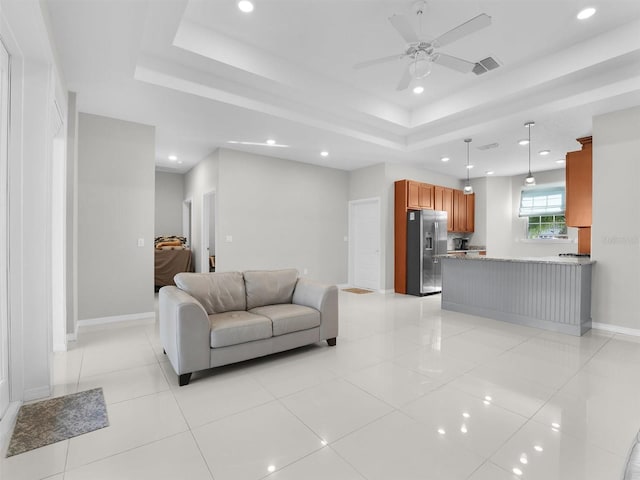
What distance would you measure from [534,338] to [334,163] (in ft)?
15.1

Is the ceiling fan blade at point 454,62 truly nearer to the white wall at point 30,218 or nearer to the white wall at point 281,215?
the white wall at point 30,218

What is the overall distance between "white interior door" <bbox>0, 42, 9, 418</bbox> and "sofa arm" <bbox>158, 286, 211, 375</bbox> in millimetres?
1014

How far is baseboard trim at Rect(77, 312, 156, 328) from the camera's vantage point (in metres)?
4.05

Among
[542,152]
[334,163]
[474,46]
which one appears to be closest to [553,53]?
[474,46]

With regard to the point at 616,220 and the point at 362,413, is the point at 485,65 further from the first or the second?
the point at 362,413

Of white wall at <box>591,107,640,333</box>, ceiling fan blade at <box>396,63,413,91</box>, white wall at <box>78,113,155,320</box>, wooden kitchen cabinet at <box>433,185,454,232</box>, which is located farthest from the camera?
wooden kitchen cabinet at <box>433,185,454,232</box>

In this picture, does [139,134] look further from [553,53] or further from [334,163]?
[553,53]

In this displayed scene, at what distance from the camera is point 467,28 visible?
2383 millimetres

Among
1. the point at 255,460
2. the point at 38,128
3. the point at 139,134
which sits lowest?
the point at 255,460

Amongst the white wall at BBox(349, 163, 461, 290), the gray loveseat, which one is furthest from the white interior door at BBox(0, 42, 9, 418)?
the white wall at BBox(349, 163, 461, 290)

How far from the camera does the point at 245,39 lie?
328 centimetres

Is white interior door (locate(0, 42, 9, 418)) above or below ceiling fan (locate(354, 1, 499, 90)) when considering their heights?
below

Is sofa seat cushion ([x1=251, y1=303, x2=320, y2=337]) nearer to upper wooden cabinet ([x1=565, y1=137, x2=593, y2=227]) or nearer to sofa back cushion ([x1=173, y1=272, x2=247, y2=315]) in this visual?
sofa back cushion ([x1=173, y1=272, x2=247, y2=315])

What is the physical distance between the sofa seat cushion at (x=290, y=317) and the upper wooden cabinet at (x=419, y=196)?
4.10m
